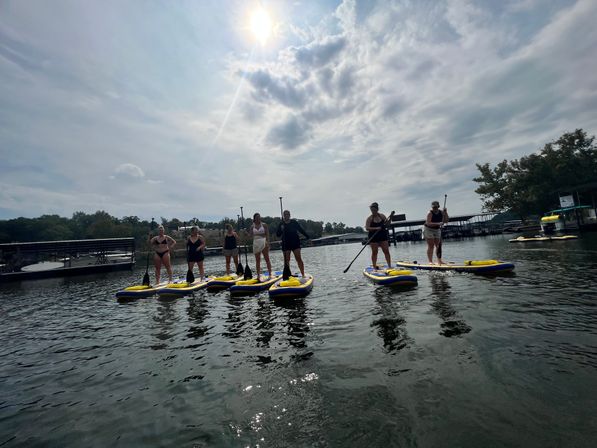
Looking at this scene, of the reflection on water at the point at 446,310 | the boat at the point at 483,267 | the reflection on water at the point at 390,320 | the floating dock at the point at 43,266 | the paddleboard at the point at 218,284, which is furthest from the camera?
the floating dock at the point at 43,266

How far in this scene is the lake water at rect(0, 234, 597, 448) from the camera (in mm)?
2686

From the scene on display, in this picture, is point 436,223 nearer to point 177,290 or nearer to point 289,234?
point 289,234

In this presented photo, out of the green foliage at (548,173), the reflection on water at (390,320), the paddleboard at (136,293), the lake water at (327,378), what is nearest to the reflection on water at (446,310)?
the lake water at (327,378)

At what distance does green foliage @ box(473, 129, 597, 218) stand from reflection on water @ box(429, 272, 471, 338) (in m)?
63.9

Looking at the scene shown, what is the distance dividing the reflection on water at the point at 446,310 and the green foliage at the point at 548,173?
63.9 meters

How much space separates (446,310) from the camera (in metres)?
6.42

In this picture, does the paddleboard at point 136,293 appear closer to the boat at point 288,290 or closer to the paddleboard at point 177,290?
the paddleboard at point 177,290

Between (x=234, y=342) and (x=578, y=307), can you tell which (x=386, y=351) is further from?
(x=578, y=307)

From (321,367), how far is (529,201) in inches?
3016

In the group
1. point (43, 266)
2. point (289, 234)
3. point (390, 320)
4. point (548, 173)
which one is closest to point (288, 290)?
point (289, 234)

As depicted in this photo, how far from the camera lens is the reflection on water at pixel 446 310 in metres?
5.08

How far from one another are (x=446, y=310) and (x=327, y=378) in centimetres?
408

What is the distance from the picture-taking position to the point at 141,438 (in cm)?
292

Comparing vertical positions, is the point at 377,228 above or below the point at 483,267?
above
